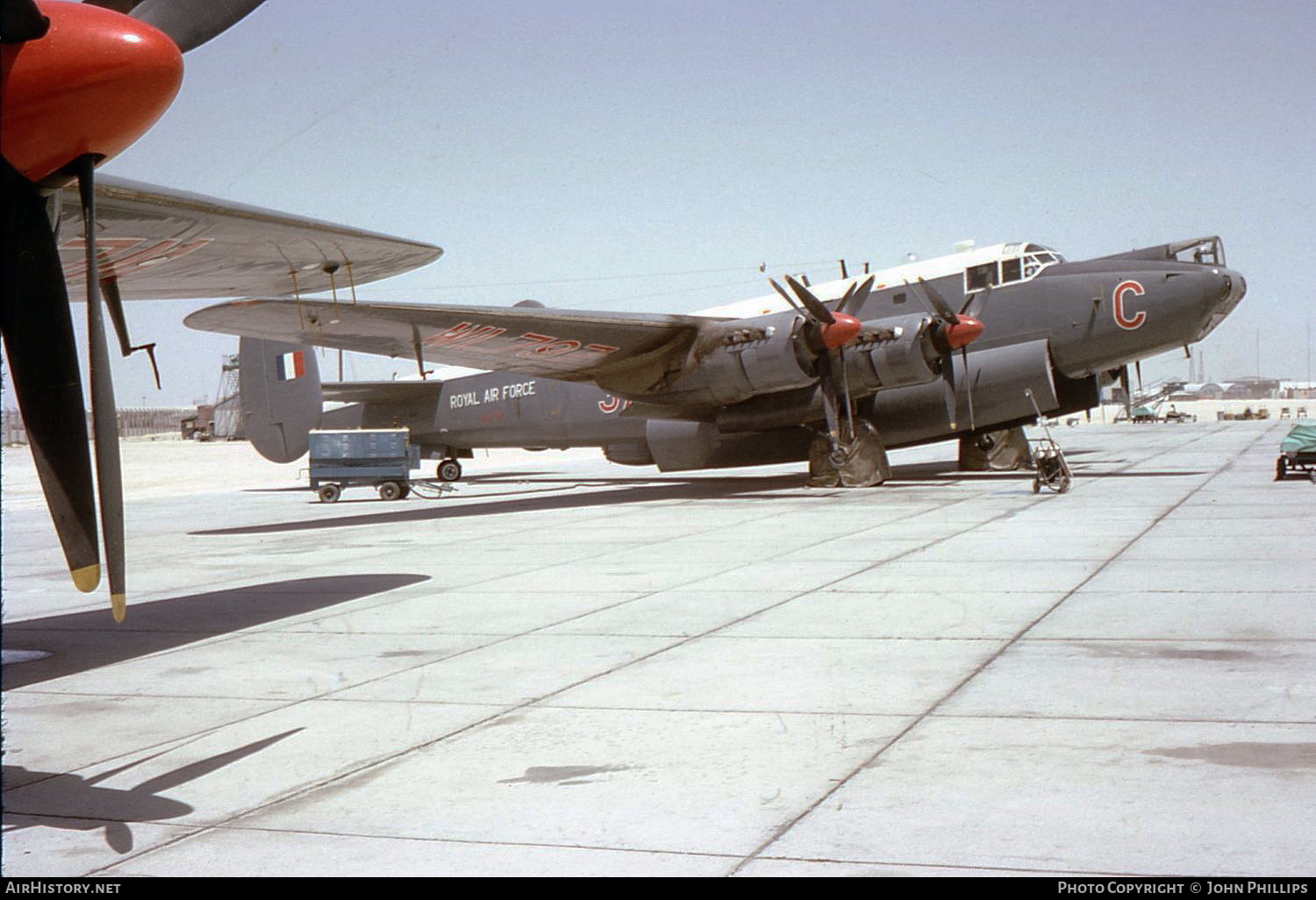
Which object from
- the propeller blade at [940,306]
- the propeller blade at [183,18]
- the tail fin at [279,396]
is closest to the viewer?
the propeller blade at [183,18]

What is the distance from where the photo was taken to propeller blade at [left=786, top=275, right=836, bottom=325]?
19.7 m

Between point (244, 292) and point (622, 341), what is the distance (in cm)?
1084

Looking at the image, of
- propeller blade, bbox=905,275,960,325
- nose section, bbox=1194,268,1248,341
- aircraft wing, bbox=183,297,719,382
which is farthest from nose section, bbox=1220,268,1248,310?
aircraft wing, bbox=183,297,719,382

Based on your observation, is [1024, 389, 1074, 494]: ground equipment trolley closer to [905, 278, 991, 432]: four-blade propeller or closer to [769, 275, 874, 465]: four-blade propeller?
[905, 278, 991, 432]: four-blade propeller

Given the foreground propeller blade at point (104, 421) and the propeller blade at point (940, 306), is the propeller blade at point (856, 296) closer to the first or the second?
the propeller blade at point (940, 306)

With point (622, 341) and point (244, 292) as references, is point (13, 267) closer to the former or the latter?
point (244, 292)

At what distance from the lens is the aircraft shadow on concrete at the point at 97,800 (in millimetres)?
4320

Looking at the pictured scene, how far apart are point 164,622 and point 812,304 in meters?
12.8

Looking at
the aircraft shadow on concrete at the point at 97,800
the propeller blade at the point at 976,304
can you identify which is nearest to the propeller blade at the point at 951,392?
the propeller blade at the point at 976,304

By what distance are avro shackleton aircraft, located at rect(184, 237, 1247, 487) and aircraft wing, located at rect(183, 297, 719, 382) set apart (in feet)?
0.16

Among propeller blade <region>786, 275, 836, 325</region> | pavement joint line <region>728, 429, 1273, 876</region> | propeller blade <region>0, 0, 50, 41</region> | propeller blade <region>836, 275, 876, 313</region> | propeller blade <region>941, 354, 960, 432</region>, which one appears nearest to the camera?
pavement joint line <region>728, 429, 1273, 876</region>

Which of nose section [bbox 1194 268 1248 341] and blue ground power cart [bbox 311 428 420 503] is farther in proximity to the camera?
blue ground power cart [bbox 311 428 420 503]

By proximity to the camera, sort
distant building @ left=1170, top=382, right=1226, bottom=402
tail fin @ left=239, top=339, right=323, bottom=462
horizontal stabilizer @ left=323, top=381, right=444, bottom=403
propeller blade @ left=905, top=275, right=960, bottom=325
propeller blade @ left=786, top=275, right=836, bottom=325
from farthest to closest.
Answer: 1. distant building @ left=1170, top=382, right=1226, bottom=402
2. horizontal stabilizer @ left=323, top=381, right=444, bottom=403
3. tail fin @ left=239, top=339, right=323, bottom=462
4. propeller blade @ left=905, top=275, right=960, bottom=325
5. propeller blade @ left=786, top=275, right=836, bottom=325

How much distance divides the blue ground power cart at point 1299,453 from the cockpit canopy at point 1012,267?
5009 mm
